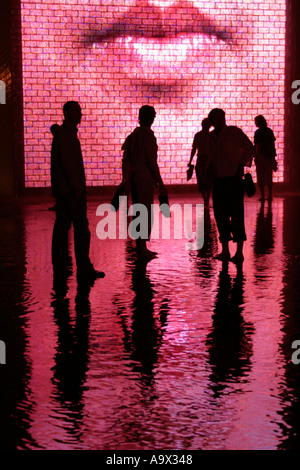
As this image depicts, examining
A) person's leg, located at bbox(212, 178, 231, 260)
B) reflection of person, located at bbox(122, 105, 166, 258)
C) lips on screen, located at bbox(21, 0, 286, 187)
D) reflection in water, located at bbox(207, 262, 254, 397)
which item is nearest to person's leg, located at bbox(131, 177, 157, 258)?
reflection of person, located at bbox(122, 105, 166, 258)

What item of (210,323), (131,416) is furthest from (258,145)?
(131,416)

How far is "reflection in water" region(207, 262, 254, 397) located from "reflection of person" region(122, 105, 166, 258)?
99.5 inches

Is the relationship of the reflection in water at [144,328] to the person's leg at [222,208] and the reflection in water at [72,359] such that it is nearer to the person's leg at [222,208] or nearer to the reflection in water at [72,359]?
the reflection in water at [72,359]

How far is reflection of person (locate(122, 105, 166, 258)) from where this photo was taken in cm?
1187

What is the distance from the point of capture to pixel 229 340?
7.12 metres

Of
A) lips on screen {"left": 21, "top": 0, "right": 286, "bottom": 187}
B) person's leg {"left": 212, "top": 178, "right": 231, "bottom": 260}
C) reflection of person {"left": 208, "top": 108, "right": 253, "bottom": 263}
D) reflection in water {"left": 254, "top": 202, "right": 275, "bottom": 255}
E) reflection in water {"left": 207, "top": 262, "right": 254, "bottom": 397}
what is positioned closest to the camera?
reflection in water {"left": 207, "top": 262, "right": 254, "bottom": 397}

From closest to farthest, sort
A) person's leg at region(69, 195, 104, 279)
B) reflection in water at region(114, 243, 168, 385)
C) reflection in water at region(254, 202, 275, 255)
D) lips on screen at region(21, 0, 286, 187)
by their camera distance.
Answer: reflection in water at region(114, 243, 168, 385) < person's leg at region(69, 195, 104, 279) < reflection in water at region(254, 202, 275, 255) < lips on screen at region(21, 0, 286, 187)

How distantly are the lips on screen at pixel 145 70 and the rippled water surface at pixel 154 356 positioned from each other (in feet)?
45.3

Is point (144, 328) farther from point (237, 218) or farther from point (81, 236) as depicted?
point (237, 218)

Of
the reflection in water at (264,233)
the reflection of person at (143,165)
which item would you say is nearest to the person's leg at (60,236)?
the reflection of person at (143,165)

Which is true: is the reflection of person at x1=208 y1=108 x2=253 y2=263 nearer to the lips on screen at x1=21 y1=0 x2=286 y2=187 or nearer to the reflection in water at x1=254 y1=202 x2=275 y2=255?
the reflection in water at x1=254 y1=202 x2=275 y2=255

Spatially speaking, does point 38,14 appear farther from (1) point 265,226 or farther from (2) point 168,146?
(1) point 265,226

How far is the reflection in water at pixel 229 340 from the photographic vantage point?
20.0 feet

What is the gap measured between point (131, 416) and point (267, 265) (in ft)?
20.4
